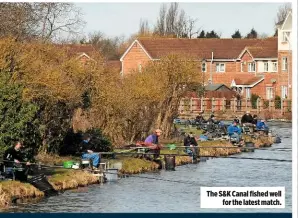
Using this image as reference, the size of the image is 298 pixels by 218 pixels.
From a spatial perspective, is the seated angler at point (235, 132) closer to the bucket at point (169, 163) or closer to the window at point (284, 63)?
the bucket at point (169, 163)

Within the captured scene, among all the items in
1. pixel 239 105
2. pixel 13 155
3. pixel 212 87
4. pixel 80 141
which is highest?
pixel 212 87

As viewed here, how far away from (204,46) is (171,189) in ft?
226

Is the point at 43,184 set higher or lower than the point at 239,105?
lower

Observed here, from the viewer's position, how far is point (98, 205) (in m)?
32.1

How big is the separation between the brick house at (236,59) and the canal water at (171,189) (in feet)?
164

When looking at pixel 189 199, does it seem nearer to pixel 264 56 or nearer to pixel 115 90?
pixel 115 90

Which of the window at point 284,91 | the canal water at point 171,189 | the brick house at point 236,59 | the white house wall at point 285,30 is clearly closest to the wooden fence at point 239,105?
the window at point 284,91

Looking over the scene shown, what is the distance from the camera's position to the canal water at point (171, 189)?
31.5m

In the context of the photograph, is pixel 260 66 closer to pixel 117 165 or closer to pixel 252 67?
pixel 252 67

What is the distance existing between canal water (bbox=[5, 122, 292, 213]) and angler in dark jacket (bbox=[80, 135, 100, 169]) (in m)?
1.04

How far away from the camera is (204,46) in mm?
104750

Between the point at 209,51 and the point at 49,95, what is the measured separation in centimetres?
6773

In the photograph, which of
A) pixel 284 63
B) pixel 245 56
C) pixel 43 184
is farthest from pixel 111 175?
pixel 245 56

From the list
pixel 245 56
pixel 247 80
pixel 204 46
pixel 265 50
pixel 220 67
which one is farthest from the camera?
pixel 220 67
